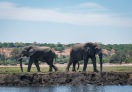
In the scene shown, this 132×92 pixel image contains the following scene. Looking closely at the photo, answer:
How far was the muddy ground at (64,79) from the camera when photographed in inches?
2322

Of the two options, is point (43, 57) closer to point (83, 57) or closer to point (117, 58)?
point (83, 57)

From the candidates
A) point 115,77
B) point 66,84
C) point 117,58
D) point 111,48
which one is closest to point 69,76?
point 66,84

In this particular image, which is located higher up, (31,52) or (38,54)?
(31,52)

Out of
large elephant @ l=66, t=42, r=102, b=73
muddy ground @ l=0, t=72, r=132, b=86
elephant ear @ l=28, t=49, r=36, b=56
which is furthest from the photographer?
elephant ear @ l=28, t=49, r=36, b=56

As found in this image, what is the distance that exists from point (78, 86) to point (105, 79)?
4099 mm

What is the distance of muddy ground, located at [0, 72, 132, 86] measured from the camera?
5897 centimetres

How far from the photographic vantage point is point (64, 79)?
5947 cm

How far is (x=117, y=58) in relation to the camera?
10862cm

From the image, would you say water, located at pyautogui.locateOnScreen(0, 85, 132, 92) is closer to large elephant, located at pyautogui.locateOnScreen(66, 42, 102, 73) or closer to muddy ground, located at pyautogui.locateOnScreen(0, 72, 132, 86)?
muddy ground, located at pyautogui.locateOnScreen(0, 72, 132, 86)

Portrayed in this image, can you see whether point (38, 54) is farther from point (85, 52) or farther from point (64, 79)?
point (64, 79)

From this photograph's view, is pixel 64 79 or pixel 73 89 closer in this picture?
pixel 73 89

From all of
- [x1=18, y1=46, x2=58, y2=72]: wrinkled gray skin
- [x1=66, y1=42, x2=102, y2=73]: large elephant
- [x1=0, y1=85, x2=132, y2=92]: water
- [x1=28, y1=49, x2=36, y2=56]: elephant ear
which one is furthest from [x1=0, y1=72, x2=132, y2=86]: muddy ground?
[x1=28, y1=49, x2=36, y2=56]: elephant ear

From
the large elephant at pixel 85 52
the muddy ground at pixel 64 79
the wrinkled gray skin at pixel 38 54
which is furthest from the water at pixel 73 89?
the wrinkled gray skin at pixel 38 54

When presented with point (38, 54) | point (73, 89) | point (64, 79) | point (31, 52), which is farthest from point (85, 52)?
point (73, 89)
